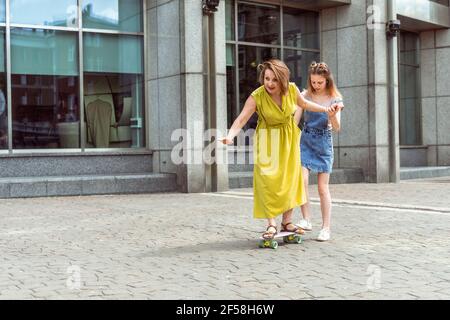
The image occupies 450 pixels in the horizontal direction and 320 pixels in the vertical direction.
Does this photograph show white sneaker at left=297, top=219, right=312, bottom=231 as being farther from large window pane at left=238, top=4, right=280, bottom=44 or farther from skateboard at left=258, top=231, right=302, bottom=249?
large window pane at left=238, top=4, right=280, bottom=44

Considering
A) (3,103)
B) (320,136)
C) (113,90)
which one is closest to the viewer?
(320,136)

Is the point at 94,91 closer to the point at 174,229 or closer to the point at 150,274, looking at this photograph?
the point at 174,229

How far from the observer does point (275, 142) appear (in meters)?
5.93

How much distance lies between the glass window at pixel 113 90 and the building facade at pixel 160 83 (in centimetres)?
2

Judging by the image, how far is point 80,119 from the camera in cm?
1327

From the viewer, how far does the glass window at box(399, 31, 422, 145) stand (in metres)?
20.0

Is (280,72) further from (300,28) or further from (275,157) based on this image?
(300,28)

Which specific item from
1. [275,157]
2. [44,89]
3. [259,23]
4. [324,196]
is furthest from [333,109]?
[259,23]

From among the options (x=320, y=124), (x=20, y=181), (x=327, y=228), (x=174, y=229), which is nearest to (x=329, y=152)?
(x=320, y=124)

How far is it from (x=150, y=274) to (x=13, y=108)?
8.97m

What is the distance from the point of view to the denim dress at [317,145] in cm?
628

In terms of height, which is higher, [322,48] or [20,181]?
[322,48]

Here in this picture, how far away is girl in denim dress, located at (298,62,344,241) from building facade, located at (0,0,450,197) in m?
5.97

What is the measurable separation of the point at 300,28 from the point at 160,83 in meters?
5.01
